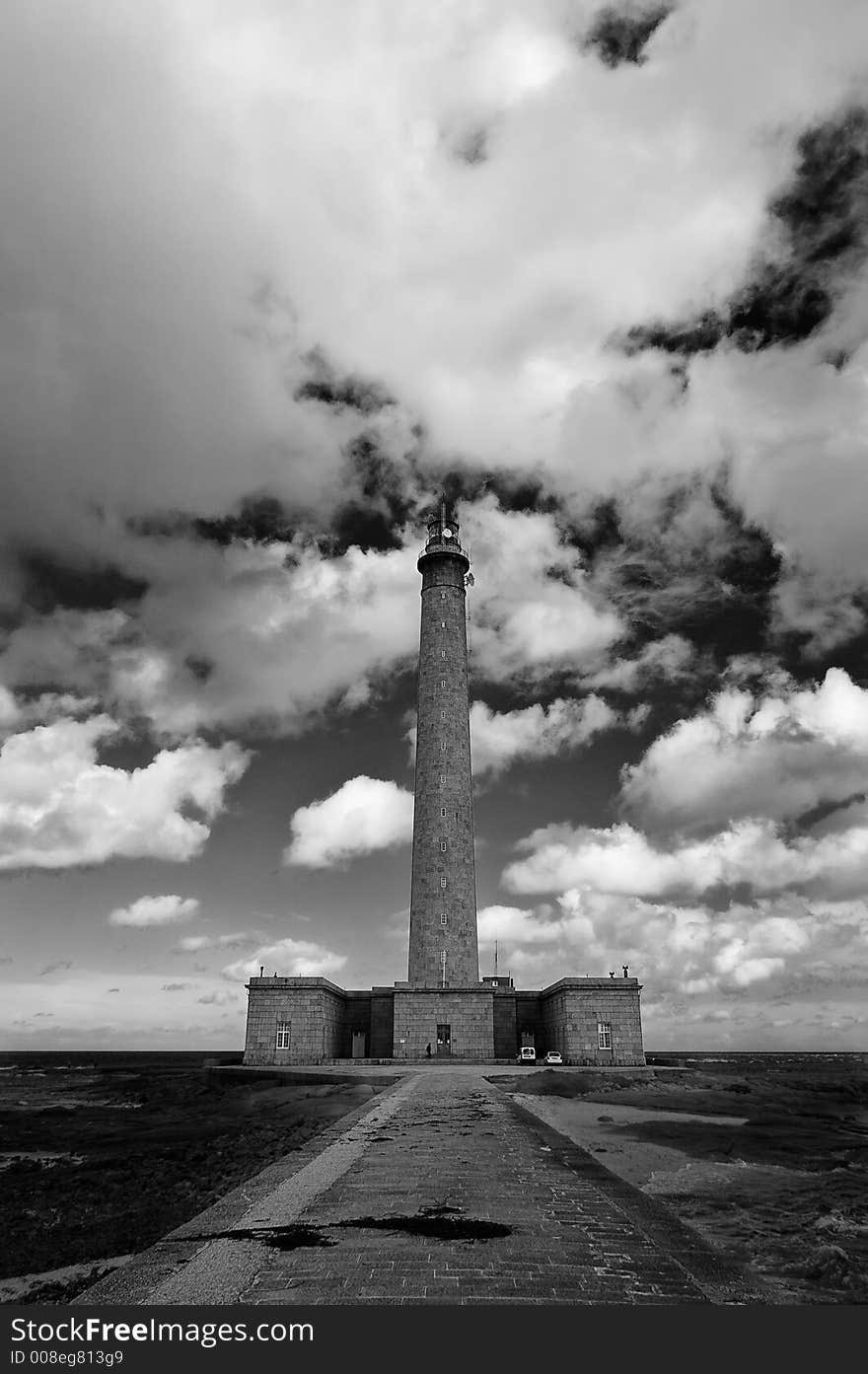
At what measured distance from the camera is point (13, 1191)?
1541 centimetres

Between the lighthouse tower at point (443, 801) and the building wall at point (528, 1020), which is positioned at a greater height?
the lighthouse tower at point (443, 801)

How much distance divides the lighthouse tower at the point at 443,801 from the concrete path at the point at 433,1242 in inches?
1505

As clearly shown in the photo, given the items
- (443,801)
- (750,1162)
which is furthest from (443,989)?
(750,1162)

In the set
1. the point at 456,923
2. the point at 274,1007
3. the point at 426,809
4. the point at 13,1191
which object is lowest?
the point at 13,1191

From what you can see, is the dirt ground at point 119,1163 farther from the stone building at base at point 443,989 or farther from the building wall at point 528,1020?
the building wall at point 528,1020

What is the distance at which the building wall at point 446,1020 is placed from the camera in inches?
1874

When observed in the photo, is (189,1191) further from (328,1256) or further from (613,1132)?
(613,1132)

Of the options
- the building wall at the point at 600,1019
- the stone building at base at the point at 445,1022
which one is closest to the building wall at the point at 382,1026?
the stone building at base at the point at 445,1022

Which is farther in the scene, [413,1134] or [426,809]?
[426,809]

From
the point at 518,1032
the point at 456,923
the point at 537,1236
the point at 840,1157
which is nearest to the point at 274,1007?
the point at 456,923

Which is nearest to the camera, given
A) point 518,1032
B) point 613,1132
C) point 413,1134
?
point 413,1134

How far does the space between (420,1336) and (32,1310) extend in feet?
10.7

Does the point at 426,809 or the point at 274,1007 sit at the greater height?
the point at 426,809

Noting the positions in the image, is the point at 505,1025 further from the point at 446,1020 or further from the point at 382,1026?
the point at 446,1020
